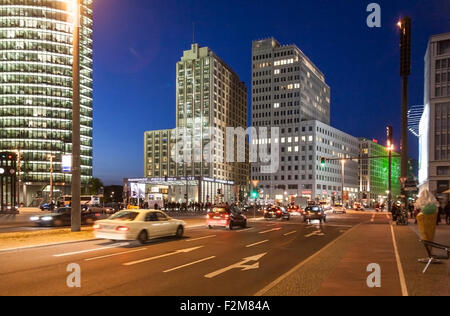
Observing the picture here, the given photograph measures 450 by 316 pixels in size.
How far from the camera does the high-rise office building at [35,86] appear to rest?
367 feet

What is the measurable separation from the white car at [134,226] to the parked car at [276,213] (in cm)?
2262

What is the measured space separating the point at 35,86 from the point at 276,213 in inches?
3879

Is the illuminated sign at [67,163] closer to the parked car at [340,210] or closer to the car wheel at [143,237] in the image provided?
the car wheel at [143,237]

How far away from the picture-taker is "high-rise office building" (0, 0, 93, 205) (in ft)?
367

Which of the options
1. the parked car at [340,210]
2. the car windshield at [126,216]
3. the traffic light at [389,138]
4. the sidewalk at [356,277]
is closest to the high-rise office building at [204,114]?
the parked car at [340,210]

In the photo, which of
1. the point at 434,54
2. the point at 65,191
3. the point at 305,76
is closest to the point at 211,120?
the point at 305,76

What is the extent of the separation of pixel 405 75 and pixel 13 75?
111459 millimetres

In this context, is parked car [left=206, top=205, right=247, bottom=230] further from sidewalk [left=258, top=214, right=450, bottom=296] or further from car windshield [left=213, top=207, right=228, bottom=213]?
sidewalk [left=258, top=214, right=450, bottom=296]

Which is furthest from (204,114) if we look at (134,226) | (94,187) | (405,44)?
(134,226)

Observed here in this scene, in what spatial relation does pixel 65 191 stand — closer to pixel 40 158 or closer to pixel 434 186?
pixel 40 158

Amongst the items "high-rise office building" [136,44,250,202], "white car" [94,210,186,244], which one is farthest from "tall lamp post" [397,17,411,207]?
"high-rise office building" [136,44,250,202]

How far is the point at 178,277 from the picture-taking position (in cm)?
989

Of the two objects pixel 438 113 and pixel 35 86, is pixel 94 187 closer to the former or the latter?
pixel 35 86

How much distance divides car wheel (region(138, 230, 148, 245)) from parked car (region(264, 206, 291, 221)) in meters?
24.3
